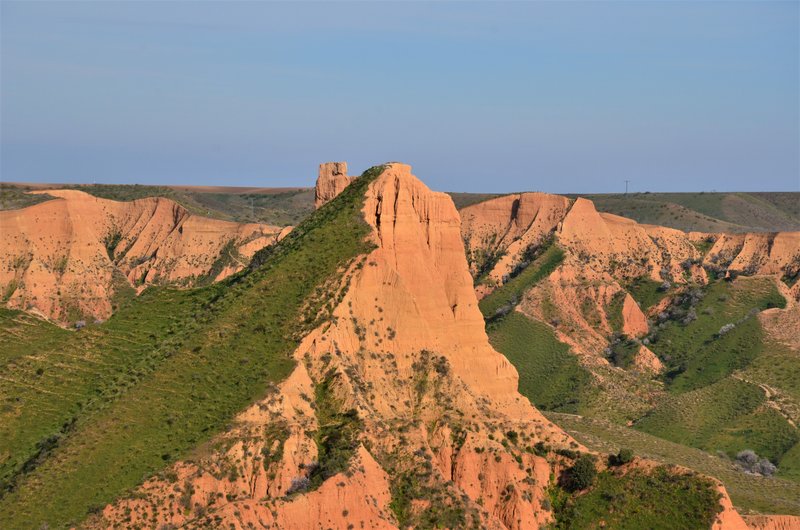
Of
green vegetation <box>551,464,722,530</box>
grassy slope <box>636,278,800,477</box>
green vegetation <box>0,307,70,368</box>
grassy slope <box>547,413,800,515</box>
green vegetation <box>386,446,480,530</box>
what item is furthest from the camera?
grassy slope <box>636,278,800,477</box>

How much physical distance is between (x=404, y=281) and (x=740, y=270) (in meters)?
106

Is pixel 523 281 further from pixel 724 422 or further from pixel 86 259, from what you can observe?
pixel 86 259

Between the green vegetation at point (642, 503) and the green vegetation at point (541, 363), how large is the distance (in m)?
46.0

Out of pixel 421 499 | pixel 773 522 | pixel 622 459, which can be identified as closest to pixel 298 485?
pixel 421 499

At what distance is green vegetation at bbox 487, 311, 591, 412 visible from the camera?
5581 inches

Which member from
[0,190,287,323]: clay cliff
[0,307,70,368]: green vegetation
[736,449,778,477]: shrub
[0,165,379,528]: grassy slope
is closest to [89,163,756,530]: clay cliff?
[0,165,379,528]: grassy slope

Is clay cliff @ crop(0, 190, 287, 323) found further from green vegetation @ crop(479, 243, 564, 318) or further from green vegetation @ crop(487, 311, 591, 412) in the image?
green vegetation @ crop(487, 311, 591, 412)

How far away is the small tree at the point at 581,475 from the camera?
90.6 metres

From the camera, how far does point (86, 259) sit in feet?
587

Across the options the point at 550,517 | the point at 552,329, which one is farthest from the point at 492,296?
the point at 550,517

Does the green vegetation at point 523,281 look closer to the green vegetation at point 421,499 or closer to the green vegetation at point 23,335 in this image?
the green vegetation at point 23,335

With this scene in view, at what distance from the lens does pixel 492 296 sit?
560 feet

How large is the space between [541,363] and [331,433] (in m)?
66.4

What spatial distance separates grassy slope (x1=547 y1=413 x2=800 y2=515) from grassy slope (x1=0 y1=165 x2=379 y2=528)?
21664 millimetres
